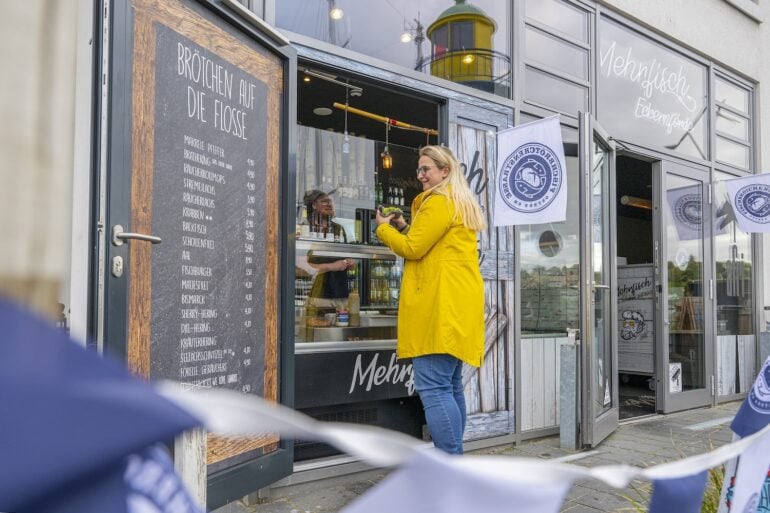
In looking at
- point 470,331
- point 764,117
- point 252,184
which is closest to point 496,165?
point 470,331

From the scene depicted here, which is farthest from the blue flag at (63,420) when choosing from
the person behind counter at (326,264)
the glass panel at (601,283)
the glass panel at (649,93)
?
the glass panel at (649,93)

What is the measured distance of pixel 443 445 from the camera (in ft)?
9.35

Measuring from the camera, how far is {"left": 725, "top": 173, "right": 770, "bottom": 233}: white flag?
5.59 m

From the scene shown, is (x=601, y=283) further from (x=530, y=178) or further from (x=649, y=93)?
(x=649, y=93)

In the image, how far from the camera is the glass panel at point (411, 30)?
11.3ft

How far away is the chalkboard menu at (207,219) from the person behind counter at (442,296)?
29.8 inches

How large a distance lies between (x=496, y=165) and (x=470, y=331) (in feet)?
5.31

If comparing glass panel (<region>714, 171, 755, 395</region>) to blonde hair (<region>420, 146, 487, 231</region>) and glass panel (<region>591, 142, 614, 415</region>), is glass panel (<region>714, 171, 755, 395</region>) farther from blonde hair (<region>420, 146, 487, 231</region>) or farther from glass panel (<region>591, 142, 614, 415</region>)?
blonde hair (<region>420, 146, 487, 231</region>)

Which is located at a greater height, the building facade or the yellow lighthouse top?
the yellow lighthouse top

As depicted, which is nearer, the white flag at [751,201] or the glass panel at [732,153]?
the white flag at [751,201]

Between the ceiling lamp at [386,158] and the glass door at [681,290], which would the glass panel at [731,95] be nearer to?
the glass door at [681,290]

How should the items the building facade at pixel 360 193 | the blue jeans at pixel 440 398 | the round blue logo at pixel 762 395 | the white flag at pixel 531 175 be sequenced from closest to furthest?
the round blue logo at pixel 762 395 → the building facade at pixel 360 193 → the blue jeans at pixel 440 398 → the white flag at pixel 531 175

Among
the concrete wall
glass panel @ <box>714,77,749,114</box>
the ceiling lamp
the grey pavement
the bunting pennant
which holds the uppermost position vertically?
glass panel @ <box>714,77,749,114</box>

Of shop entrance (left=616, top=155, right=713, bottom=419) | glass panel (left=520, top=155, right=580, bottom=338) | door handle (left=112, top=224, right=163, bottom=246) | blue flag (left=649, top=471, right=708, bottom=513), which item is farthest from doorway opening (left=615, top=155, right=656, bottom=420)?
blue flag (left=649, top=471, right=708, bottom=513)
